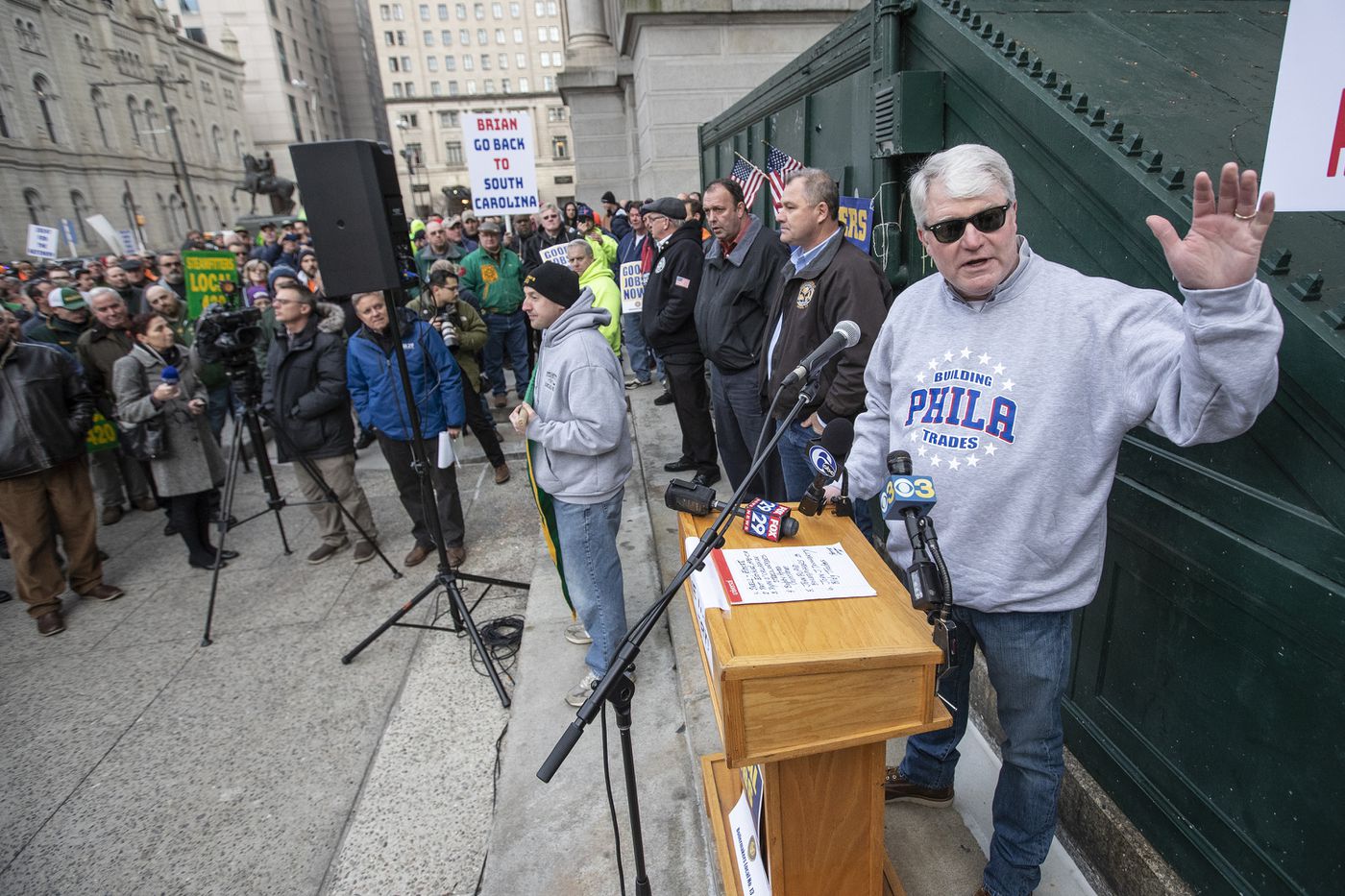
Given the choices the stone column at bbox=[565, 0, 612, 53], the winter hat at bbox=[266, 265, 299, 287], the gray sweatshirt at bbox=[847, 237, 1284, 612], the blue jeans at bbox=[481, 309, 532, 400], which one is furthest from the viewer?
the stone column at bbox=[565, 0, 612, 53]

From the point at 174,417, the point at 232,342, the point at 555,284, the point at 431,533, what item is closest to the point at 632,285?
the point at 232,342

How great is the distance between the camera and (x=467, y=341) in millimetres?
6867

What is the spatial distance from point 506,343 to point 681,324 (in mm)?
3732

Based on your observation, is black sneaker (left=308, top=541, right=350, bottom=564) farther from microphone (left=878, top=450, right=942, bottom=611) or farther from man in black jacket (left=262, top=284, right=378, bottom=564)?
microphone (left=878, top=450, right=942, bottom=611)

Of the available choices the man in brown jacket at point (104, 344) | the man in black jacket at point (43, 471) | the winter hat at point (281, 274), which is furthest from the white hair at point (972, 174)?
the man in brown jacket at point (104, 344)

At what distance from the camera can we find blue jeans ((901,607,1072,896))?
1.88 metres

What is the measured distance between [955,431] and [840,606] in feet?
1.80

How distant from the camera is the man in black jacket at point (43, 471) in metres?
4.78

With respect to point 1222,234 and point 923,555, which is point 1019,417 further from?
point 1222,234

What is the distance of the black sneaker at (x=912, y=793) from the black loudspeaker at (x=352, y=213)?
10.8ft

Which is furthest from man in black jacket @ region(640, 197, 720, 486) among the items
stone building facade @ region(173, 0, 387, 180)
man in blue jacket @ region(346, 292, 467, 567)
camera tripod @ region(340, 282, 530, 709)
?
stone building facade @ region(173, 0, 387, 180)

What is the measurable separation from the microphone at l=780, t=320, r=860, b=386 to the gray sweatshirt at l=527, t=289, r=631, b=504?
1488 millimetres

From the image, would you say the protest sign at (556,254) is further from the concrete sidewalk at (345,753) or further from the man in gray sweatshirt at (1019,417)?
the man in gray sweatshirt at (1019,417)

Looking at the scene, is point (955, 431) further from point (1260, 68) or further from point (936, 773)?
point (1260, 68)
